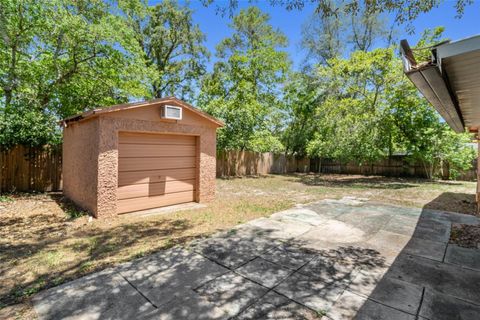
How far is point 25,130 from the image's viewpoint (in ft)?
23.0

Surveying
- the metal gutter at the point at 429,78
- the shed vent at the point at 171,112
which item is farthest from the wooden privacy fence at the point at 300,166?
the metal gutter at the point at 429,78

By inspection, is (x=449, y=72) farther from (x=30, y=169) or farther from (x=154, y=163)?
(x=30, y=169)

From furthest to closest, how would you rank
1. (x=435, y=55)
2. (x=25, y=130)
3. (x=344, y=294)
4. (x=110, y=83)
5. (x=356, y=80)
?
(x=356, y=80) < (x=110, y=83) < (x=25, y=130) < (x=344, y=294) < (x=435, y=55)

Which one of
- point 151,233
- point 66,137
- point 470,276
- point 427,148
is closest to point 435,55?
point 470,276

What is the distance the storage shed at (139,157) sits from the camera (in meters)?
4.79

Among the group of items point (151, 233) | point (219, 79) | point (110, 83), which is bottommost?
point (151, 233)

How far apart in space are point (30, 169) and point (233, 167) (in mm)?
9552

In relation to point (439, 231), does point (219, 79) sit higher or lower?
higher

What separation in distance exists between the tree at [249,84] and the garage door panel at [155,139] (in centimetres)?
667

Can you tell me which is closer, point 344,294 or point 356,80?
point 344,294

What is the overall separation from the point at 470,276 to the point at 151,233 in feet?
15.0

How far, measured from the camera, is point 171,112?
18.1ft

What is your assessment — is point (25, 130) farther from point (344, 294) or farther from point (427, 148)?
point (427, 148)

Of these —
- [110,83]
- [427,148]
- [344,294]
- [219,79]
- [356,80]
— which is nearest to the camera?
[344,294]
